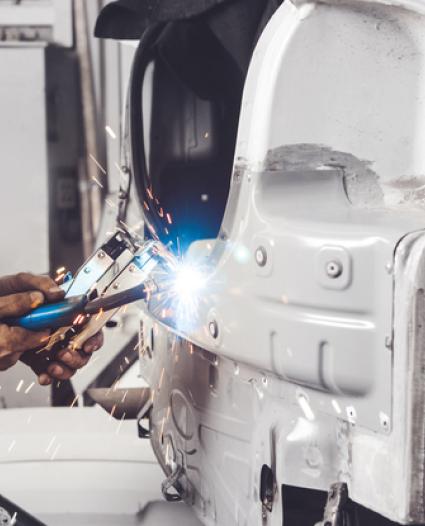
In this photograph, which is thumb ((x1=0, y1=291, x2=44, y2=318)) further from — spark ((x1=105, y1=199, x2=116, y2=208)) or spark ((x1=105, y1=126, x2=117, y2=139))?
spark ((x1=105, y1=126, x2=117, y2=139))

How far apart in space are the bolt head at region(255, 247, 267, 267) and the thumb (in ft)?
2.25

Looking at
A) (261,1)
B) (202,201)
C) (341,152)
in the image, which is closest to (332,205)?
(341,152)

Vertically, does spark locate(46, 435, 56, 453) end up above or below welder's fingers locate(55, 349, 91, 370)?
below

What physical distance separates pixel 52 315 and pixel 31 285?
0.15 m

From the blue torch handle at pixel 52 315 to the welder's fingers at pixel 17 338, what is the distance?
0.6 inches

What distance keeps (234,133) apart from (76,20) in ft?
9.75

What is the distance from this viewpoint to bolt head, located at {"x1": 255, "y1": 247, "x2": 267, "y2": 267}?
63.6 inches

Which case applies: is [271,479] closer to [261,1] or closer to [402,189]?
[402,189]

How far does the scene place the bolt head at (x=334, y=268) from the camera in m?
1.45

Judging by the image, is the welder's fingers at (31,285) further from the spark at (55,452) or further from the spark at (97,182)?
the spark at (97,182)

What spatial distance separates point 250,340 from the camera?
64.8 inches

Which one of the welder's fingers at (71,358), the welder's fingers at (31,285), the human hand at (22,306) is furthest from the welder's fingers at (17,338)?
the welder's fingers at (71,358)

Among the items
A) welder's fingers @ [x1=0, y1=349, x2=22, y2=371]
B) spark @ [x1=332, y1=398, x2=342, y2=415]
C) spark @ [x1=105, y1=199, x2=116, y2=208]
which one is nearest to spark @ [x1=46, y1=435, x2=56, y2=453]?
welder's fingers @ [x1=0, y1=349, x2=22, y2=371]

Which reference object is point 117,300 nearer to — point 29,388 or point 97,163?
point 29,388
